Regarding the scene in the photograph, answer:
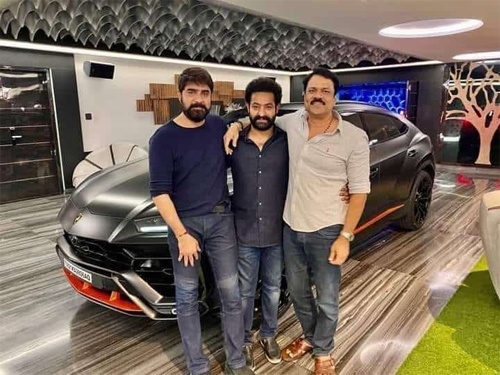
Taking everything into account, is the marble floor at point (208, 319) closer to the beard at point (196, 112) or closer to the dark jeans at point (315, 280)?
the dark jeans at point (315, 280)

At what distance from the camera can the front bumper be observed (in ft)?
5.95

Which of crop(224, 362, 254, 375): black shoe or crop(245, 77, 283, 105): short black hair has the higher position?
crop(245, 77, 283, 105): short black hair

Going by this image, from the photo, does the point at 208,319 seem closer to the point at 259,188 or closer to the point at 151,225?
the point at 151,225

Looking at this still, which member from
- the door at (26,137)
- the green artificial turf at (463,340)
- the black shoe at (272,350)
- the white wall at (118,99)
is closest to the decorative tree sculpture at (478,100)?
the white wall at (118,99)

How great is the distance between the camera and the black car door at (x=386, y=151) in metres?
2.89

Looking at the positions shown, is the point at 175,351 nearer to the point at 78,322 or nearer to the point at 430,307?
the point at 78,322

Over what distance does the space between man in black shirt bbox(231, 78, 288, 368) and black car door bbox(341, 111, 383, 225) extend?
4.02 feet

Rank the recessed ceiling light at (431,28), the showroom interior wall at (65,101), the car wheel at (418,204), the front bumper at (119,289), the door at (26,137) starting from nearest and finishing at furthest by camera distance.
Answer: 1. the front bumper at (119,289)
2. the car wheel at (418,204)
3. the recessed ceiling light at (431,28)
4. the door at (26,137)
5. the showroom interior wall at (65,101)

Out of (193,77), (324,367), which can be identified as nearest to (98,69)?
(193,77)

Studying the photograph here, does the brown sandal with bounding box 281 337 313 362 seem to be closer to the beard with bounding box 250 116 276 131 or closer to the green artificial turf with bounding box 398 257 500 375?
the green artificial turf with bounding box 398 257 500 375

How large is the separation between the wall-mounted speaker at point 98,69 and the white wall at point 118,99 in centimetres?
14

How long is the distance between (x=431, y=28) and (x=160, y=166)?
15.9 ft

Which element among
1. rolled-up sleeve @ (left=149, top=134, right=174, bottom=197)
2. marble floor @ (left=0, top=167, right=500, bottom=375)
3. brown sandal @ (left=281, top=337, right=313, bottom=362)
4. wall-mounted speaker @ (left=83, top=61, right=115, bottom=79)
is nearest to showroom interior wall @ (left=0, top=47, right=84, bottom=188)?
wall-mounted speaker @ (left=83, top=61, right=115, bottom=79)

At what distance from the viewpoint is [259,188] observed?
163 centimetres
